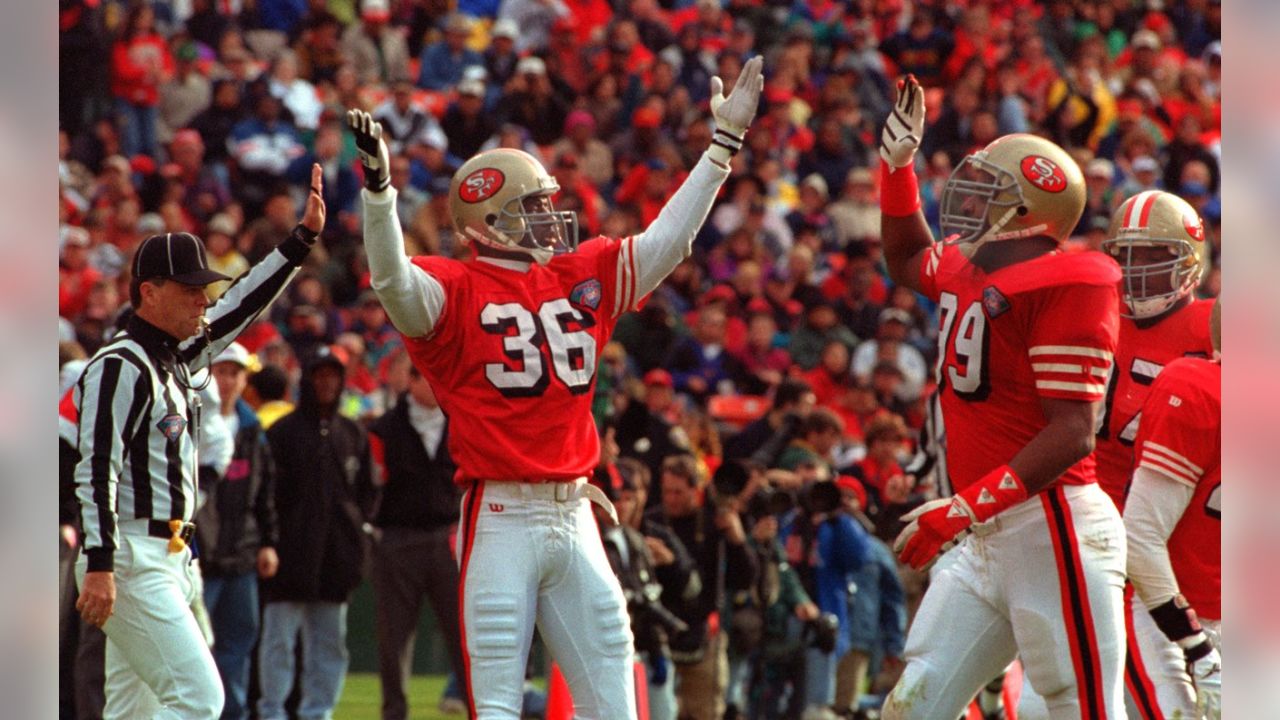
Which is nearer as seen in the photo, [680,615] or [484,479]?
[484,479]

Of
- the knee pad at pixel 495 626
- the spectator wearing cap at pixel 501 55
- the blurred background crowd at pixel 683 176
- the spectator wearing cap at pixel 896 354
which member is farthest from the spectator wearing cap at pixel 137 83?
the knee pad at pixel 495 626

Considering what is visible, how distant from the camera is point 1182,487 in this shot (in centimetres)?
580

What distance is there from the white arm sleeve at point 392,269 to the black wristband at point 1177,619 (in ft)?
8.45

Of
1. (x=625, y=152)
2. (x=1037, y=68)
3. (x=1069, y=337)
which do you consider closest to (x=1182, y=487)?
(x=1069, y=337)

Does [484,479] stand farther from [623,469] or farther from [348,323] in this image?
[348,323]

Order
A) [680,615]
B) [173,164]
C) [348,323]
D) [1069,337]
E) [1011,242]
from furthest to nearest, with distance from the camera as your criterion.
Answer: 1. [173,164]
2. [348,323]
3. [680,615]
4. [1011,242]
5. [1069,337]

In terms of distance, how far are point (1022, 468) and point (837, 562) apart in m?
5.32

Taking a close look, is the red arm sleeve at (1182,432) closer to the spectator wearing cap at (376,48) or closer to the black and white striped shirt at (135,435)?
the black and white striped shirt at (135,435)

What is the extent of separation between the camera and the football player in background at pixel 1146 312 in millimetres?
6582

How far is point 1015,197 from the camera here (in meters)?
5.55

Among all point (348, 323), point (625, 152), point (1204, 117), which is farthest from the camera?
point (1204, 117)

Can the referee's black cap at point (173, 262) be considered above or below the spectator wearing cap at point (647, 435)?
above

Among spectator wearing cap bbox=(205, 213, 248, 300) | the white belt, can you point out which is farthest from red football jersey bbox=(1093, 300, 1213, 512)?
spectator wearing cap bbox=(205, 213, 248, 300)

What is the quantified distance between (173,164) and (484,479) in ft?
37.1
